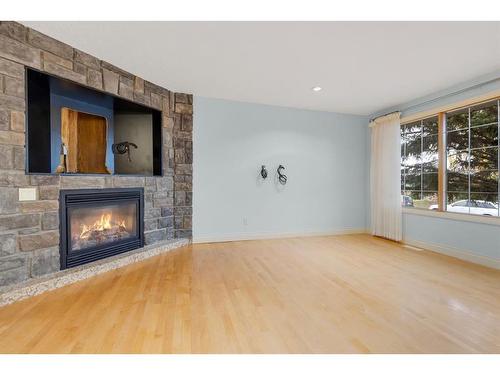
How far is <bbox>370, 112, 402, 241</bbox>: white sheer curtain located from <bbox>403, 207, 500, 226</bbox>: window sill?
22cm

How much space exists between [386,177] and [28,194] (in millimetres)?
Result: 5017

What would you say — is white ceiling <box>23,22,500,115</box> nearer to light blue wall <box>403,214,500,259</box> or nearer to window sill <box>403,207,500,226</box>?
window sill <box>403,207,500,226</box>

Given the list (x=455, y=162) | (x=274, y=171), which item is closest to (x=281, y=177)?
(x=274, y=171)

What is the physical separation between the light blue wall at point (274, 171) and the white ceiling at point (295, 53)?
757 millimetres

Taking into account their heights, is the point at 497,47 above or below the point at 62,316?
above

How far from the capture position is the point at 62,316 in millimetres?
1988

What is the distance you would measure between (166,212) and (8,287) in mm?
1963

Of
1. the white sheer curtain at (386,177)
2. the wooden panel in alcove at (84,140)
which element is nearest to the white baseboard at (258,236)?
the white sheer curtain at (386,177)

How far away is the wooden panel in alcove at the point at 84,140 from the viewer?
123 inches

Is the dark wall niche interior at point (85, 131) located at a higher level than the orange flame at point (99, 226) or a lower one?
higher

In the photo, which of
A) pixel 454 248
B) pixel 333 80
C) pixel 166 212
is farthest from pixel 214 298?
pixel 454 248

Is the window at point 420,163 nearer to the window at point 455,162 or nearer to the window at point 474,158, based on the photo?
the window at point 455,162

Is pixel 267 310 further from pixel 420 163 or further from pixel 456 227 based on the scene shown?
pixel 420 163

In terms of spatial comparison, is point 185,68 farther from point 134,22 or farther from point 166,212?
point 166,212
